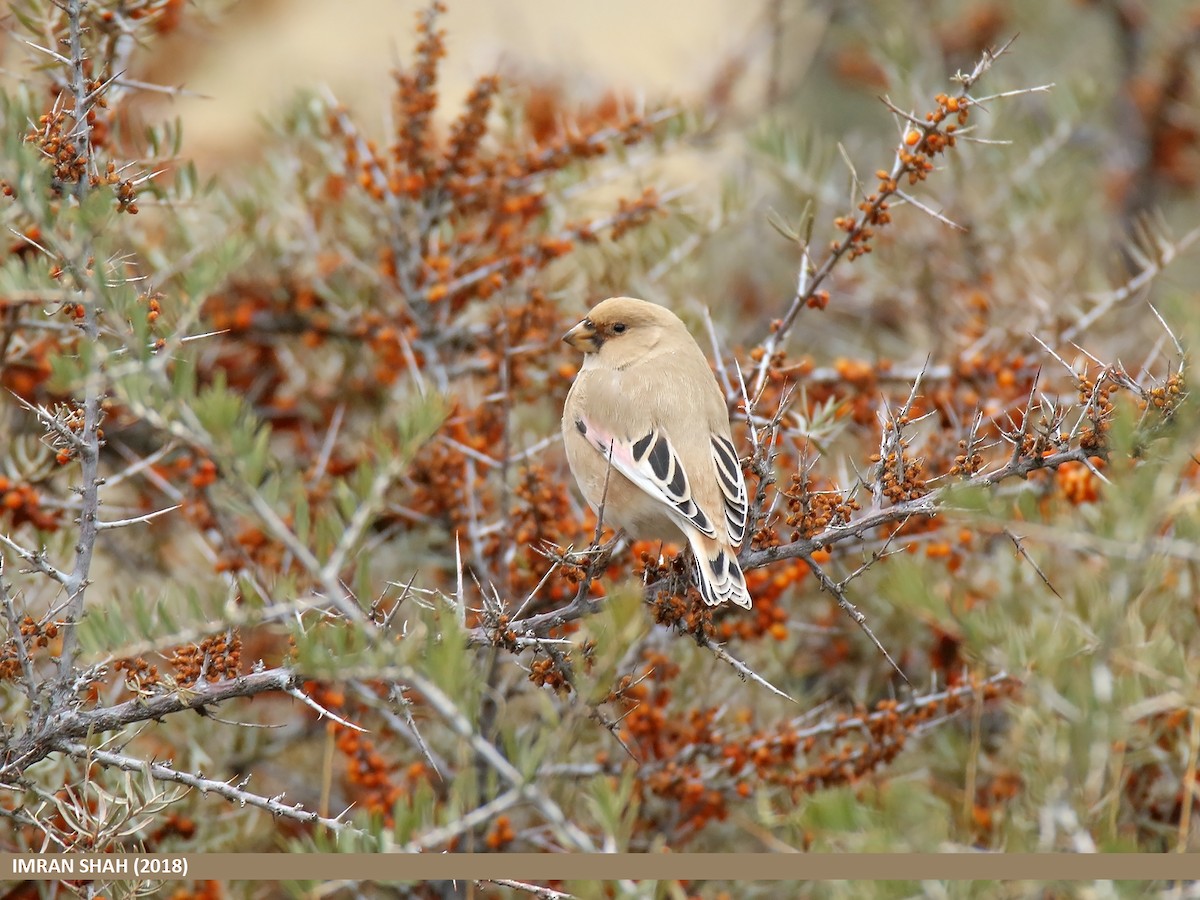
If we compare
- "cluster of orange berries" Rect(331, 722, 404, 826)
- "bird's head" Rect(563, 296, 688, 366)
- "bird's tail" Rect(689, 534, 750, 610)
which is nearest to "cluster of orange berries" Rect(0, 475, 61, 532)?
"cluster of orange berries" Rect(331, 722, 404, 826)

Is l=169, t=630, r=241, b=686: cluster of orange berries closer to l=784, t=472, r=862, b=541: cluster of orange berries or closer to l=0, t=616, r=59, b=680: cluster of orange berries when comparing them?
l=0, t=616, r=59, b=680: cluster of orange berries

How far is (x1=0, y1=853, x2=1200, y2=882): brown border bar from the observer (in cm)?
176

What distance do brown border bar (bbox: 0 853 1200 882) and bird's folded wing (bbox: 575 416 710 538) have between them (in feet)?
3.11

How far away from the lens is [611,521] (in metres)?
3.35

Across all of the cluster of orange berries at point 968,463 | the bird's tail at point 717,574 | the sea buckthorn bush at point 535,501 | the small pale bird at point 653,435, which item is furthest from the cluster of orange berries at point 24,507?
the cluster of orange berries at point 968,463

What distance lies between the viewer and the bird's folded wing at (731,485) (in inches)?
119

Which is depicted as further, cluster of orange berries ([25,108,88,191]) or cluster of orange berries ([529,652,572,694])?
cluster of orange berries ([529,652,572,694])

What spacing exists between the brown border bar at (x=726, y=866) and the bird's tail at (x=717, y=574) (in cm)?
60

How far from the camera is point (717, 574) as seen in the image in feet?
9.24

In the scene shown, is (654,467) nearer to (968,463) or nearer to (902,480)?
(902,480)

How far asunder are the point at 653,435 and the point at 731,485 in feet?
0.97

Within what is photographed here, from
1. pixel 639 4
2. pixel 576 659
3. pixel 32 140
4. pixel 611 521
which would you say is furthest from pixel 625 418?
pixel 639 4

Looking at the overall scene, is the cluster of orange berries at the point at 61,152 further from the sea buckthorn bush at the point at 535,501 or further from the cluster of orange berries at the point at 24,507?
the cluster of orange berries at the point at 24,507

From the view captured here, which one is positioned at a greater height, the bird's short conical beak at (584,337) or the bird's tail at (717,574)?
the bird's short conical beak at (584,337)
